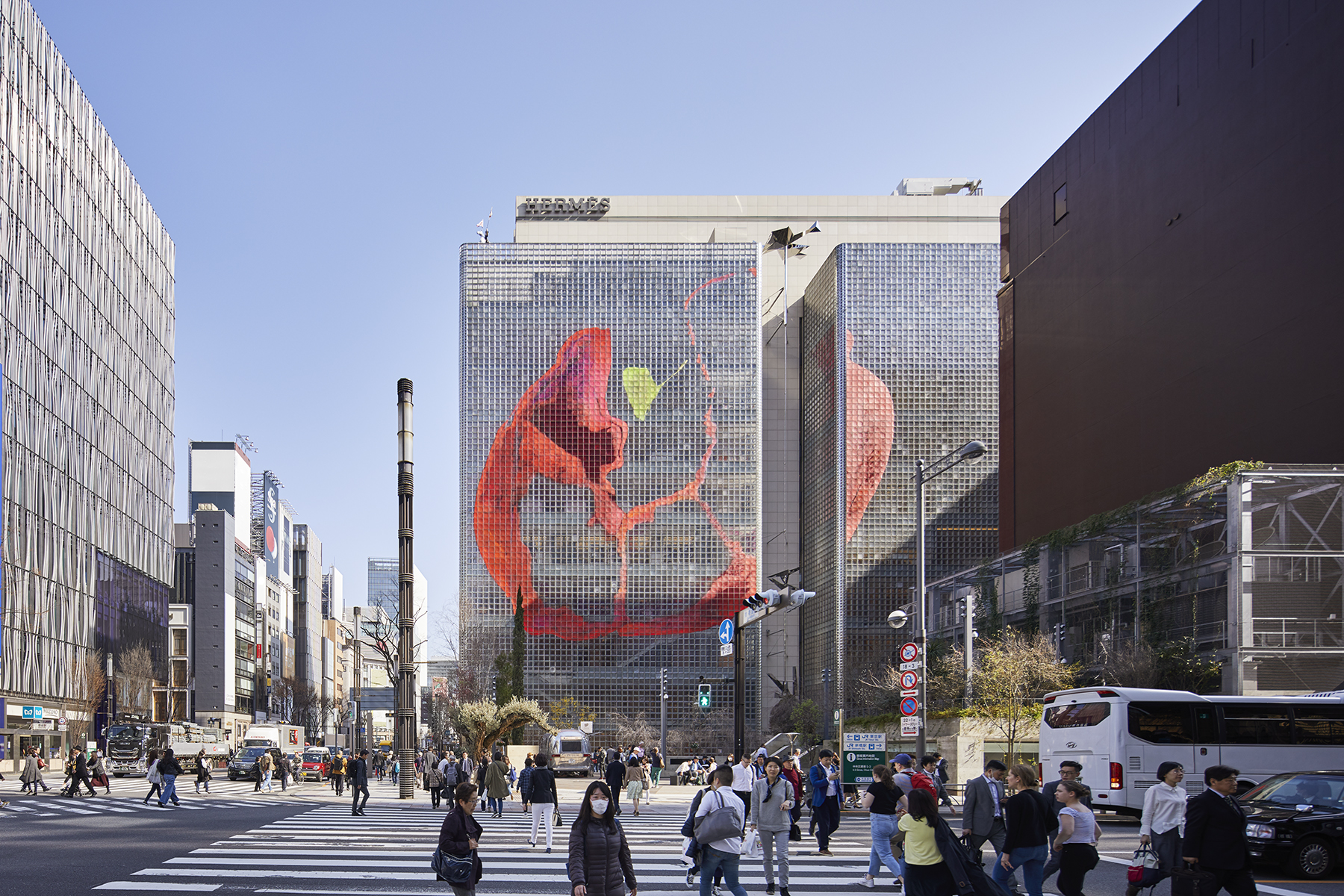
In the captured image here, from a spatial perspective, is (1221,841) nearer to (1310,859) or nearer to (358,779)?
(1310,859)

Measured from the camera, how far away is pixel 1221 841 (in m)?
11.2

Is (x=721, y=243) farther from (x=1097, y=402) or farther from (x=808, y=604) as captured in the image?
(x=1097, y=402)

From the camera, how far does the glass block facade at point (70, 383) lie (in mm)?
72625

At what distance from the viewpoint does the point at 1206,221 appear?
49781mm

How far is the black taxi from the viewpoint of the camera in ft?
59.0

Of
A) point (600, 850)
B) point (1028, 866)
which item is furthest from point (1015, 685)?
point (600, 850)

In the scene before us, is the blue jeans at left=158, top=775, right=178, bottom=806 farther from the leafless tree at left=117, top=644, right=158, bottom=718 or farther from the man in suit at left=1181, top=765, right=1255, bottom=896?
the leafless tree at left=117, top=644, right=158, bottom=718

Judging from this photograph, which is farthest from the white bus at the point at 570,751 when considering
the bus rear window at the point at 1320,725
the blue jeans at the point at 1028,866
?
the blue jeans at the point at 1028,866

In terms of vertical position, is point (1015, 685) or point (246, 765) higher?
point (1015, 685)

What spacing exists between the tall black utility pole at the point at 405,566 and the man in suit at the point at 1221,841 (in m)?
26.4

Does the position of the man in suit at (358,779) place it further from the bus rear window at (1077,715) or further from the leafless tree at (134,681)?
the leafless tree at (134,681)

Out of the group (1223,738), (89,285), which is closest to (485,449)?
(89,285)

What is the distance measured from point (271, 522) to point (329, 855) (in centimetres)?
14900

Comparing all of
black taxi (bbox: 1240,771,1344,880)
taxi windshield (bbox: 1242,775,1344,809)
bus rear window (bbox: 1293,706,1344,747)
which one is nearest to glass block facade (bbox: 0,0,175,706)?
bus rear window (bbox: 1293,706,1344,747)
